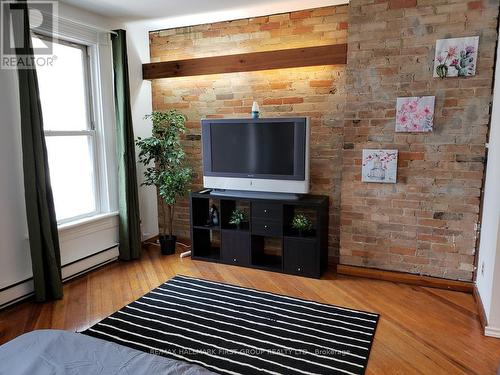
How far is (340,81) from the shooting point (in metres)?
3.30

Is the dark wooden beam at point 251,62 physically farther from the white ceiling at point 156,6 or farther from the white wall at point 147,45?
the white ceiling at point 156,6

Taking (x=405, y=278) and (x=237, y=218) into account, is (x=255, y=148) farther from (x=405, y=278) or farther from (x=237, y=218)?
(x=405, y=278)

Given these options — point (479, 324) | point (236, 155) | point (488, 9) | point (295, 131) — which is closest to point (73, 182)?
point (236, 155)

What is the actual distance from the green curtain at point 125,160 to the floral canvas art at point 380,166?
2236 millimetres

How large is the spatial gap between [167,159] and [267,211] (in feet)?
4.03

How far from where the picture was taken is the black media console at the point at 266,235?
3.20m

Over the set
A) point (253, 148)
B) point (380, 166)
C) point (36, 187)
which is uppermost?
point (253, 148)

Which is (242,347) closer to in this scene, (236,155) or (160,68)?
(236,155)

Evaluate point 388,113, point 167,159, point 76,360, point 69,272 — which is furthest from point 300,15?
point 76,360

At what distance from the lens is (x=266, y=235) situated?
11.0 feet

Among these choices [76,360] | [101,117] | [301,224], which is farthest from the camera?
[101,117]

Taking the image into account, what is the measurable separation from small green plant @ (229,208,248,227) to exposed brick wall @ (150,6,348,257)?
0.75m

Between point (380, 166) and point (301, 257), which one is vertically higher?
point (380, 166)

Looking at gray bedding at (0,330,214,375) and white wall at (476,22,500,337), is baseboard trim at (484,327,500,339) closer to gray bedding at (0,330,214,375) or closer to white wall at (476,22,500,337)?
white wall at (476,22,500,337)
